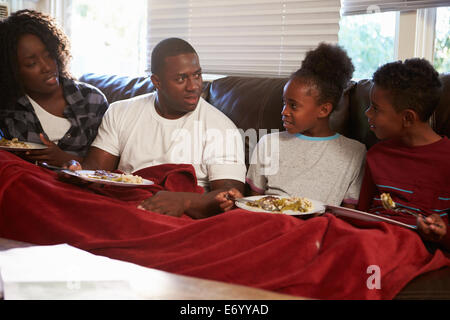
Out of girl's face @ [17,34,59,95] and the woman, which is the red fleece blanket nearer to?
the woman

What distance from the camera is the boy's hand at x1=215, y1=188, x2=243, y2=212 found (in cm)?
171

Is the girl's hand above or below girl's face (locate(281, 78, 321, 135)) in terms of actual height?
below

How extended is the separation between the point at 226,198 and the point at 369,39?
1.39 meters

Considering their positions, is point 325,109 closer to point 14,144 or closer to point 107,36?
point 14,144

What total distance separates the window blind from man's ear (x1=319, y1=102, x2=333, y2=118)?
71cm

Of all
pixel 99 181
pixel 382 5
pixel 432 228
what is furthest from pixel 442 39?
pixel 99 181

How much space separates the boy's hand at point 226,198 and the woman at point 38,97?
2.88 feet

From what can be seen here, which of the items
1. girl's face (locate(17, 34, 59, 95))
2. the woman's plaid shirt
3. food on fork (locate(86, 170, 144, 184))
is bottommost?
food on fork (locate(86, 170, 144, 184))

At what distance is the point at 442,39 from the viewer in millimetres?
2373

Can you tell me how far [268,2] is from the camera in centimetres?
271

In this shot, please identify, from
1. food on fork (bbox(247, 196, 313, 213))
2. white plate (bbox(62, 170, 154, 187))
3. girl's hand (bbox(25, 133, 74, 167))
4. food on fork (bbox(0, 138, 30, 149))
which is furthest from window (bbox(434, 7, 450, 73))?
food on fork (bbox(0, 138, 30, 149))

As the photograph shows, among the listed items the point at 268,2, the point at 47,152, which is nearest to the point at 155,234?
the point at 47,152

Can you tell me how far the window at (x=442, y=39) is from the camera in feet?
7.73
